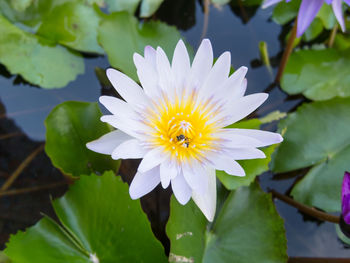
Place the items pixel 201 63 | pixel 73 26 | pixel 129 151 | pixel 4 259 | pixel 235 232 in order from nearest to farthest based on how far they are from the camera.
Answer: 1. pixel 129 151
2. pixel 201 63
3. pixel 4 259
4. pixel 235 232
5. pixel 73 26

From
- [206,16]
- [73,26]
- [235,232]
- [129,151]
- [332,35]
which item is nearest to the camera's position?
[129,151]

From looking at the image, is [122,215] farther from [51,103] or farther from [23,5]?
[23,5]

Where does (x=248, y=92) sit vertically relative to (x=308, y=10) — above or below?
below

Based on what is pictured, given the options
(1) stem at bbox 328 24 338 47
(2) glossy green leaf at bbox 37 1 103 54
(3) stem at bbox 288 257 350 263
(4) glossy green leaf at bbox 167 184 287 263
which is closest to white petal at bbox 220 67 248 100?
(4) glossy green leaf at bbox 167 184 287 263

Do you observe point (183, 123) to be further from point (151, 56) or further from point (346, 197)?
point (346, 197)

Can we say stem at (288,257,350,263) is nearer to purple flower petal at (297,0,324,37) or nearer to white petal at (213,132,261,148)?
white petal at (213,132,261,148)

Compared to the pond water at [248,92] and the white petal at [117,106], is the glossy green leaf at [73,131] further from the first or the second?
the pond water at [248,92]

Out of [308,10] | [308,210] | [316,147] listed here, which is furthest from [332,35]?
[308,210]

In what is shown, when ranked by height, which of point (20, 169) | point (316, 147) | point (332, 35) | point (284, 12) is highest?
point (284, 12)
